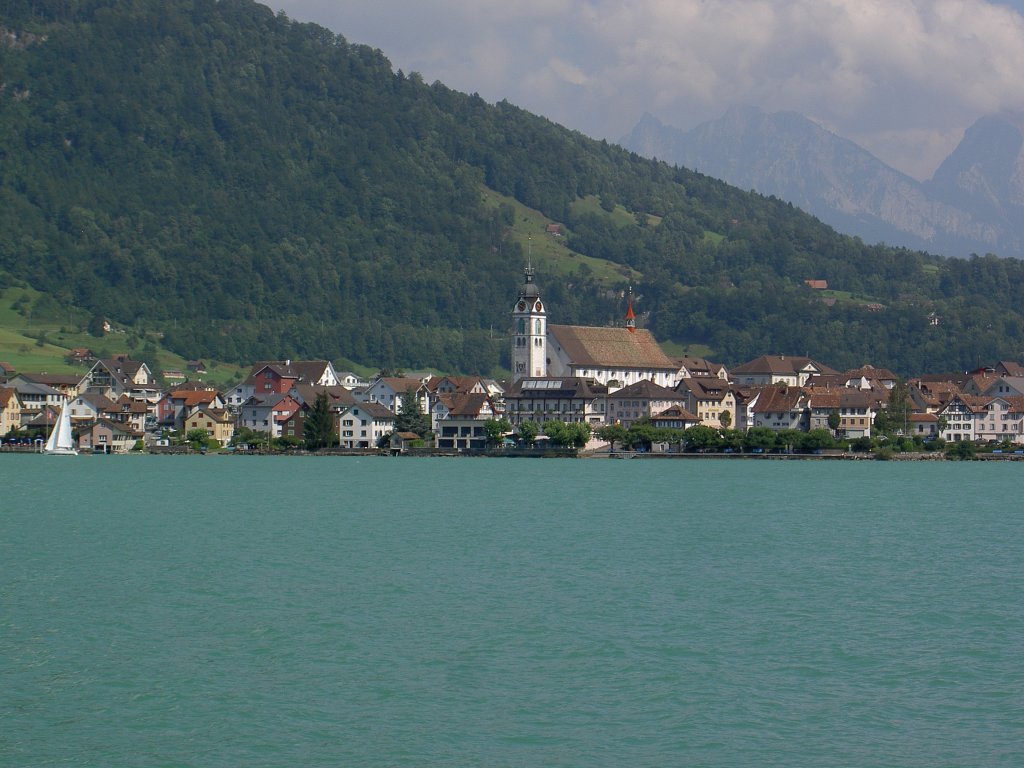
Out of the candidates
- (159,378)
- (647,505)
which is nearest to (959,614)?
(647,505)

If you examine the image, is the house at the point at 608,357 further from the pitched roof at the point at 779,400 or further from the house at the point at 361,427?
the house at the point at 361,427

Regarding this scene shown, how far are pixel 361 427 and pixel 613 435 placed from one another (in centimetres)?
1786

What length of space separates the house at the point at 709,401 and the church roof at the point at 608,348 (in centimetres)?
1021

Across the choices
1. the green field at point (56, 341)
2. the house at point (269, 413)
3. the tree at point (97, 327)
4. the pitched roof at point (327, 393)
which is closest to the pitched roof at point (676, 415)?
the pitched roof at point (327, 393)

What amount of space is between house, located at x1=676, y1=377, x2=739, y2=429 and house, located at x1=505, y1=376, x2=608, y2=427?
19.1 ft

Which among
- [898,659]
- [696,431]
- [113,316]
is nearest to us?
[898,659]

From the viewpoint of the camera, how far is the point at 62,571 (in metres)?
34.2

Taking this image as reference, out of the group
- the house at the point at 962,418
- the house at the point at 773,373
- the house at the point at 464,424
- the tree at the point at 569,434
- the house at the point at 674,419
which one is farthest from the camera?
the house at the point at 773,373

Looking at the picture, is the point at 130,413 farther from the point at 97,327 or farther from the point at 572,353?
the point at 97,327

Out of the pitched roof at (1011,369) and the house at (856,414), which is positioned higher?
the pitched roof at (1011,369)

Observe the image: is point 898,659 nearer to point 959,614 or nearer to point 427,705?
point 959,614

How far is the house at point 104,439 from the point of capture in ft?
358

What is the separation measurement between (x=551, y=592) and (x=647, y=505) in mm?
24378

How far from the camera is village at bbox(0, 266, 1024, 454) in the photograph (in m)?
106
